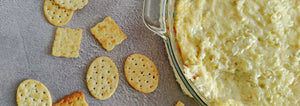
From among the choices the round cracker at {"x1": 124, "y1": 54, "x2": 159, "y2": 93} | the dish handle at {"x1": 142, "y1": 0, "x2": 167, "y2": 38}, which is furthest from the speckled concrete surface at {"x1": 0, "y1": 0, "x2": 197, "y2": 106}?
the dish handle at {"x1": 142, "y1": 0, "x2": 167, "y2": 38}

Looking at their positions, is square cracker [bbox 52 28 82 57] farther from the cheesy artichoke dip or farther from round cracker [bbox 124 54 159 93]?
the cheesy artichoke dip

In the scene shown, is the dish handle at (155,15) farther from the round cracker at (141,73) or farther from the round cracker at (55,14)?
the round cracker at (55,14)

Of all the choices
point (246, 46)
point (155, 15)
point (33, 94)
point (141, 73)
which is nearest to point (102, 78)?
point (141, 73)

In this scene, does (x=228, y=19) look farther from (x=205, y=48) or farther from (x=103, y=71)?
(x=103, y=71)

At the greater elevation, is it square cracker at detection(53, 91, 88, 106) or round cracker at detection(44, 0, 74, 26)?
round cracker at detection(44, 0, 74, 26)

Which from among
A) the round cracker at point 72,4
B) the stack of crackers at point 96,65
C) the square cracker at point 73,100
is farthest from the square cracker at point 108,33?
the square cracker at point 73,100

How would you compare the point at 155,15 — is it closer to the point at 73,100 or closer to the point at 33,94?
the point at 73,100
